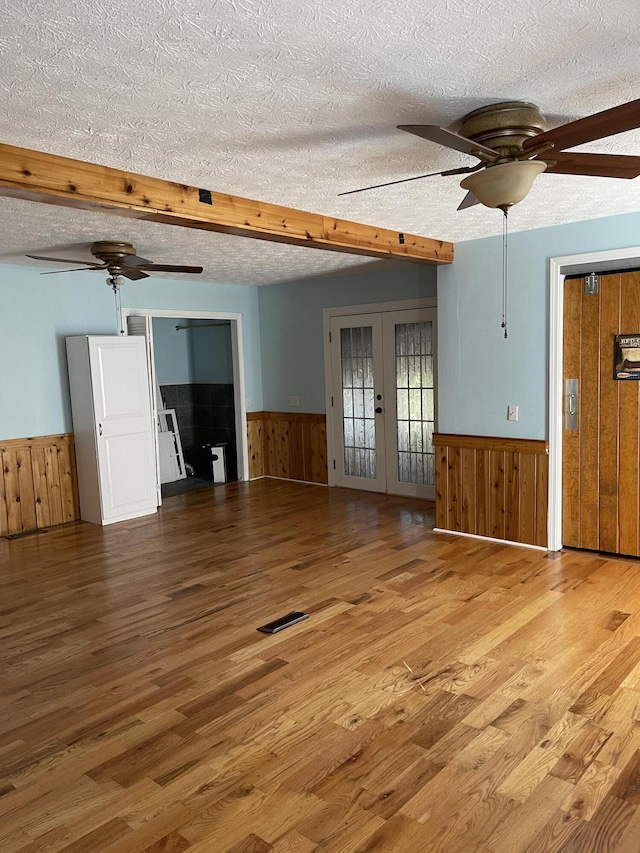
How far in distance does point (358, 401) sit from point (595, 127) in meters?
5.13

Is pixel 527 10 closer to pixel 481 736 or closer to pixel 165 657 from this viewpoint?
pixel 481 736

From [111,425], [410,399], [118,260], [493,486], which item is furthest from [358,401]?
[118,260]

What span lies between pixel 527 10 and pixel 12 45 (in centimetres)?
143

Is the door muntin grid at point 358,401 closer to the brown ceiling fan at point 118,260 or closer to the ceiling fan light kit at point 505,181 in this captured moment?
the brown ceiling fan at point 118,260

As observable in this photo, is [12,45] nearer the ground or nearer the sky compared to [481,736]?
nearer the sky

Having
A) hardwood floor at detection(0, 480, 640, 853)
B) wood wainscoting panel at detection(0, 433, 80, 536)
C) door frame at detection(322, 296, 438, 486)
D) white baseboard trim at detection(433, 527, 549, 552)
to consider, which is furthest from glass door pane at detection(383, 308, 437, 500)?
wood wainscoting panel at detection(0, 433, 80, 536)

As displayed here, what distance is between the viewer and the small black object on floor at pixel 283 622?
11.8ft

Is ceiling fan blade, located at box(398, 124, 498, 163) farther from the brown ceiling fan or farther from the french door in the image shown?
the french door

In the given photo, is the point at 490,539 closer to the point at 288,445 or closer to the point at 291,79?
the point at 288,445

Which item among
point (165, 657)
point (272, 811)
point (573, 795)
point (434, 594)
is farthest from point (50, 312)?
point (573, 795)

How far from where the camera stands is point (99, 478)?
604cm

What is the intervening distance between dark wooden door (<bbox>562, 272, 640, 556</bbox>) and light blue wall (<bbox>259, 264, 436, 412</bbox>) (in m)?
2.23

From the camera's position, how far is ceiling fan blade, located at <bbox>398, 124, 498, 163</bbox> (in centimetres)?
212

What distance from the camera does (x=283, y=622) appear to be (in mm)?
3682
